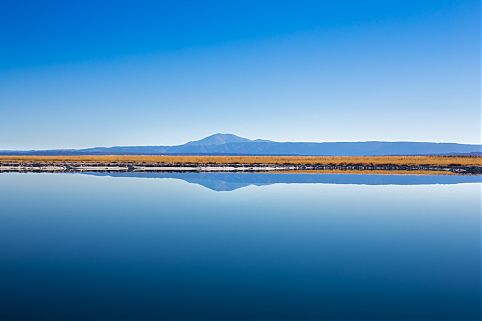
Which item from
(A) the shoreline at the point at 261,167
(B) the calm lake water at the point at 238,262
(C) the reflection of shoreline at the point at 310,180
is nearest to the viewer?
(B) the calm lake water at the point at 238,262

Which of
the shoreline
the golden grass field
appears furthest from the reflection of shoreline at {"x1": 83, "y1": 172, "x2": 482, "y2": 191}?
the golden grass field

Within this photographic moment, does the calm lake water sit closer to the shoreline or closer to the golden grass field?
the shoreline

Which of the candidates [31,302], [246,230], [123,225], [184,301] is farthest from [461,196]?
[31,302]

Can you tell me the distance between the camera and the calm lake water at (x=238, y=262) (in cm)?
643

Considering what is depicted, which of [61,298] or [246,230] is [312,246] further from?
[61,298]

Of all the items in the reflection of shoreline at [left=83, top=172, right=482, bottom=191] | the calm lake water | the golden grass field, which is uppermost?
the golden grass field

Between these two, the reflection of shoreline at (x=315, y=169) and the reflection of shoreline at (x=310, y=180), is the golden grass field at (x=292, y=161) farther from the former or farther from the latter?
the reflection of shoreline at (x=310, y=180)

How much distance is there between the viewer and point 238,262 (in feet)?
28.5

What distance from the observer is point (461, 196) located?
790 inches

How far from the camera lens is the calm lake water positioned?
6.43 meters

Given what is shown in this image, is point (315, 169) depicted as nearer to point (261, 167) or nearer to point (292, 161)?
point (261, 167)

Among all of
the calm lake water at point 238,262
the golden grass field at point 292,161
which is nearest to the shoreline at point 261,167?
the golden grass field at point 292,161

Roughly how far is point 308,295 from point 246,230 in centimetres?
491

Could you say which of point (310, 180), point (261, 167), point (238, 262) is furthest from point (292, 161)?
point (238, 262)
